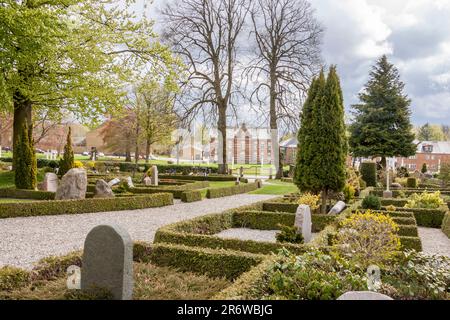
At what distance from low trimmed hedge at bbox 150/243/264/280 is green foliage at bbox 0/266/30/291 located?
6.49 ft

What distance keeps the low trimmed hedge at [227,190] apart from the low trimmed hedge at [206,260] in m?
12.6

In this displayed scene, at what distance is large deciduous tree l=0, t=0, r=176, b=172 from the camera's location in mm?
18594

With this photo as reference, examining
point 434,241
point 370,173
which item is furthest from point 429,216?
point 370,173

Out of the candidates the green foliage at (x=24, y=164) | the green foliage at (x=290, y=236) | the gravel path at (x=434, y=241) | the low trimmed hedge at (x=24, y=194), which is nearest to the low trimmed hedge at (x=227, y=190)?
the low trimmed hedge at (x=24, y=194)

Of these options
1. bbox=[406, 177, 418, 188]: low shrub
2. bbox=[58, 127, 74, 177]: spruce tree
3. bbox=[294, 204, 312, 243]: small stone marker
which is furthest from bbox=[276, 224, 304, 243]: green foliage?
bbox=[406, 177, 418, 188]: low shrub

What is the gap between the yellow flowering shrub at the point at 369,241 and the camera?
6629mm

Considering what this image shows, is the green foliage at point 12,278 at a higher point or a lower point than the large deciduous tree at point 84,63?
lower

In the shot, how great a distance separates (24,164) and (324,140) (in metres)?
12.4

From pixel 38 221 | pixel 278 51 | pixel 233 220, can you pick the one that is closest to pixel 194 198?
pixel 233 220

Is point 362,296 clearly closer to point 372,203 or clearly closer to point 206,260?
point 206,260

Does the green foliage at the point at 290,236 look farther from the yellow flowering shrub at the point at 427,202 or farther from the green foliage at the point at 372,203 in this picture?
the yellow flowering shrub at the point at 427,202

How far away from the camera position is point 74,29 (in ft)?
62.6
